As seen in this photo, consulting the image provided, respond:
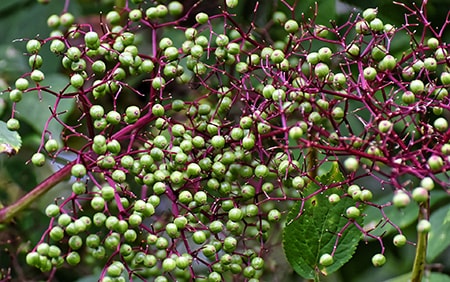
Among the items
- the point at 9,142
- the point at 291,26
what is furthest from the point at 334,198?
the point at 9,142

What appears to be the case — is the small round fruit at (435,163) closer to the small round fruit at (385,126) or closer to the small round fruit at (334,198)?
the small round fruit at (385,126)

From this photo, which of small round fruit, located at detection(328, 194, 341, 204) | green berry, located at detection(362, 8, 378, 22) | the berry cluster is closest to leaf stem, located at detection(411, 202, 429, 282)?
the berry cluster

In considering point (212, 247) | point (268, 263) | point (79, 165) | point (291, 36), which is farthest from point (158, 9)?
point (268, 263)

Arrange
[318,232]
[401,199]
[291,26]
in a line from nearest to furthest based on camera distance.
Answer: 1. [401,199]
2. [318,232]
3. [291,26]

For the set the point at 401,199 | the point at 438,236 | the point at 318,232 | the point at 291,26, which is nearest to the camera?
the point at 401,199

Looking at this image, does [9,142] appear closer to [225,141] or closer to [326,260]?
[225,141]

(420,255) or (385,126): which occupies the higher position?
(385,126)

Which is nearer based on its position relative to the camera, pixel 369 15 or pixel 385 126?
pixel 385 126

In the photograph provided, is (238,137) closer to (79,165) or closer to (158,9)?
(79,165)
